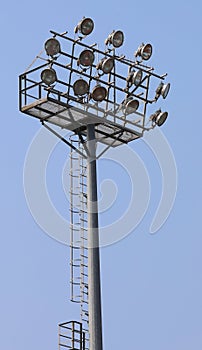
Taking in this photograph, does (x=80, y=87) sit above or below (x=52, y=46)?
below

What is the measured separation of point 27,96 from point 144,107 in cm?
469

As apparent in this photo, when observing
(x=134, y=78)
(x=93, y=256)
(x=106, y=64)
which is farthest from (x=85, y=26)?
(x=93, y=256)

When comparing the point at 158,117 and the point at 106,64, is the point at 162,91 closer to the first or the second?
the point at 158,117

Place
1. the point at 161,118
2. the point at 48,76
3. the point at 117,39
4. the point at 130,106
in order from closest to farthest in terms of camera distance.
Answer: the point at 48,76
the point at 130,106
the point at 117,39
the point at 161,118

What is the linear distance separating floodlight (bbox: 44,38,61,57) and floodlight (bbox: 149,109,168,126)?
476 centimetres

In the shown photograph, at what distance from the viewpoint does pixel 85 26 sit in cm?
4053

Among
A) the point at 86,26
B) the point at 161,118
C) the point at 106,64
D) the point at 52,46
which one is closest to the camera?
the point at 52,46

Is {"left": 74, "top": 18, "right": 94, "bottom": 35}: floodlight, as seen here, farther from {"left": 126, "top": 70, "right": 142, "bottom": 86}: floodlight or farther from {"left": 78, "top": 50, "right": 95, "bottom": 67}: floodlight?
{"left": 126, "top": 70, "right": 142, "bottom": 86}: floodlight

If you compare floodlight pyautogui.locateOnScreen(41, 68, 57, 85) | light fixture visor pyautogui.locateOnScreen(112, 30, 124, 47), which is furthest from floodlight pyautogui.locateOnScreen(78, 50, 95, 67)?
light fixture visor pyautogui.locateOnScreen(112, 30, 124, 47)

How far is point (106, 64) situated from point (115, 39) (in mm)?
1330

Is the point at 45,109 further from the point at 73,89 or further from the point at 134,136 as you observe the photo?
the point at 134,136

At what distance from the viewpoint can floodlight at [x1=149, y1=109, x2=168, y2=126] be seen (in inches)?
1662

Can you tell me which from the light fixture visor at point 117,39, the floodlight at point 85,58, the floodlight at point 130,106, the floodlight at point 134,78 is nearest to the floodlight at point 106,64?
the floodlight at point 85,58

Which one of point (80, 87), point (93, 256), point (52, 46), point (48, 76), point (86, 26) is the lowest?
point (93, 256)
